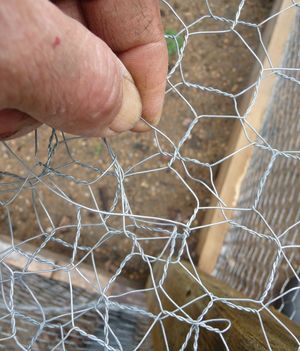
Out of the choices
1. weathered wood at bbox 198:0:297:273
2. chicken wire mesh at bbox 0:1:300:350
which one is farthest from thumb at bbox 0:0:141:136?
weathered wood at bbox 198:0:297:273

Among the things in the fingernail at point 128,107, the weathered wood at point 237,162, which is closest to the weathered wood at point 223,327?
the fingernail at point 128,107

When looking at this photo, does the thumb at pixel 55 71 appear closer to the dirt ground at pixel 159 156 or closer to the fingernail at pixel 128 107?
the fingernail at pixel 128 107

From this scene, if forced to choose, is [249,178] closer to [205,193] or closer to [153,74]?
[205,193]

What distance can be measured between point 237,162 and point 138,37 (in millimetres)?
775

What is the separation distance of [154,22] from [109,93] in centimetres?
19

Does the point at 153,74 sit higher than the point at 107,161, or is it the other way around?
the point at 153,74

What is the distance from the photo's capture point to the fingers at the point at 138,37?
68 cm

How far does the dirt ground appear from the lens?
154cm

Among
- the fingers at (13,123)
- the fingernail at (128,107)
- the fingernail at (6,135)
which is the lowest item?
the fingernail at (6,135)

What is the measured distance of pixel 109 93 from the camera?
56cm

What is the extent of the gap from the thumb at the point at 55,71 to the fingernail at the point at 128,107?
1.4 inches

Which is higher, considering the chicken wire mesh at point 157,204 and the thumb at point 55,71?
the thumb at point 55,71

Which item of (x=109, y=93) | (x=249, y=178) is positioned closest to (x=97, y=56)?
(x=109, y=93)

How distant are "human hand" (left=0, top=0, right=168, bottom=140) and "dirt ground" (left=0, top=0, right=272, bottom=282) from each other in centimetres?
78
